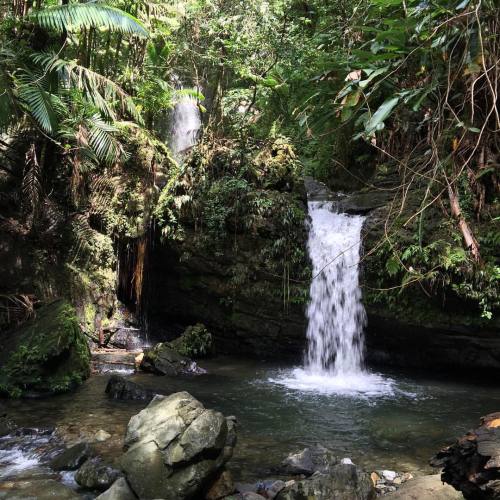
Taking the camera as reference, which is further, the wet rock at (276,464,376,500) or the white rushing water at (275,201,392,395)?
the white rushing water at (275,201,392,395)

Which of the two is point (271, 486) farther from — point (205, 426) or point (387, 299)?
point (387, 299)

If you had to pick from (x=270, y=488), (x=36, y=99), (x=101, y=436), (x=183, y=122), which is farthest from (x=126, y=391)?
(x=183, y=122)

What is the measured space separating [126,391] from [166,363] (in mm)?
1723

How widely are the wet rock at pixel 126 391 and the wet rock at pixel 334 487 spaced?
11.2 feet

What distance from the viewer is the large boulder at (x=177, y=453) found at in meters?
3.73

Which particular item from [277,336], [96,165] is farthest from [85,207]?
[277,336]

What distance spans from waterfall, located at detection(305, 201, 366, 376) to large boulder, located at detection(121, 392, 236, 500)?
5298 millimetres

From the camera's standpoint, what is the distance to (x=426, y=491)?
375cm

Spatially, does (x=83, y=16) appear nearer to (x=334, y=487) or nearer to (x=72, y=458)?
(x=72, y=458)

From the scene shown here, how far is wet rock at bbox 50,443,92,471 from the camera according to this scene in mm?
4465

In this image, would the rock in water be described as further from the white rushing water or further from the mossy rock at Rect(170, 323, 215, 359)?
the mossy rock at Rect(170, 323, 215, 359)

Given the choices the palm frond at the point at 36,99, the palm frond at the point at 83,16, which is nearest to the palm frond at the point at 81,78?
the palm frond at the point at 36,99

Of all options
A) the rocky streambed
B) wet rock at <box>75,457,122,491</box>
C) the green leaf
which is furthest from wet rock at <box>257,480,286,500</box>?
the green leaf

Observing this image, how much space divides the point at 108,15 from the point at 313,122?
6.06m
